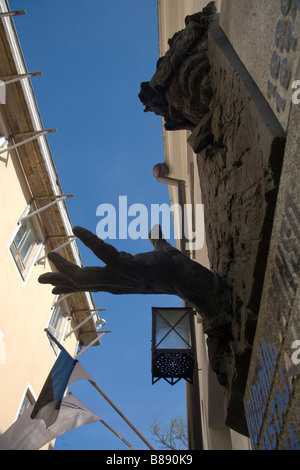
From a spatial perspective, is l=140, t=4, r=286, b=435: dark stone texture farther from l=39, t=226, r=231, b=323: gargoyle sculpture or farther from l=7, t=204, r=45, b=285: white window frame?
l=7, t=204, r=45, b=285: white window frame

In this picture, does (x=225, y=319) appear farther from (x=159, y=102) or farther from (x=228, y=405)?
(x=159, y=102)

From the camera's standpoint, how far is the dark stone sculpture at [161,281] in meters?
1.80

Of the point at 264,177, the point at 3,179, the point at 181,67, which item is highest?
the point at 3,179

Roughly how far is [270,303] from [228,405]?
77 centimetres

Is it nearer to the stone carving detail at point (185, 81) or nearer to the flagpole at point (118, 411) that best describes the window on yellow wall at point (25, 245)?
the flagpole at point (118, 411)

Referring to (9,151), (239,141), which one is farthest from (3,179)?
(239,141)

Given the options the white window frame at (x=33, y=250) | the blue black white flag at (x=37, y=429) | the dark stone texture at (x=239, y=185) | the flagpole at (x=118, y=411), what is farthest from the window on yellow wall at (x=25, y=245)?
the dark stone texture at (x=239, y=185)

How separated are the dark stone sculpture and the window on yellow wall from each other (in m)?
7.28

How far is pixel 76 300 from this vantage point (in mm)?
12344

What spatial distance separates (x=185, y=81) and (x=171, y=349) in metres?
2.76

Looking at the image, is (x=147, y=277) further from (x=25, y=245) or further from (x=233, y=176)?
(x=25, y=245)

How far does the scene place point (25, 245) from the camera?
31.9 feet

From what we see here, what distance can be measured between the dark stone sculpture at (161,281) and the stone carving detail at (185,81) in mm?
1203

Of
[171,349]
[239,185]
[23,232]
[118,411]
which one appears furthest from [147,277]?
[23,232]
